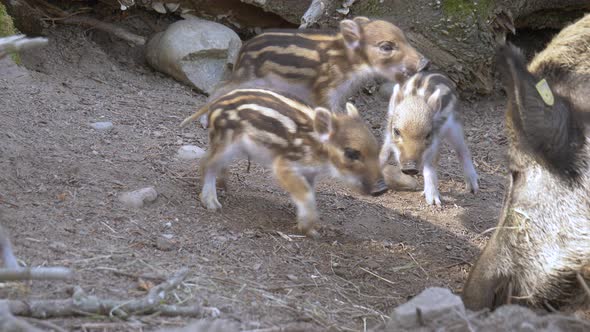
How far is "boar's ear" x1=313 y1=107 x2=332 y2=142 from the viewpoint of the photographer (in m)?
4.74

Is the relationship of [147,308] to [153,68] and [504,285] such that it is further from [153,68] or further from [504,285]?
[153,68]

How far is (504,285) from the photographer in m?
4.15

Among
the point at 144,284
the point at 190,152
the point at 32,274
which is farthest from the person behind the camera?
the point at 190,152

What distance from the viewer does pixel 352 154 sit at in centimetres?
473

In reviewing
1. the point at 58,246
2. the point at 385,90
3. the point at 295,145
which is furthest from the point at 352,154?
the point at 385,90

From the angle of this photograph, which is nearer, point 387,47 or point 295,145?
point 295,145

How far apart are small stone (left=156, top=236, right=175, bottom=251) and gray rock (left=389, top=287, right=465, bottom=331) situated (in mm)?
1263

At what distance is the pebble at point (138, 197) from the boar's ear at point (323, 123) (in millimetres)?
992

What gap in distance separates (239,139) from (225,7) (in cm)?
336

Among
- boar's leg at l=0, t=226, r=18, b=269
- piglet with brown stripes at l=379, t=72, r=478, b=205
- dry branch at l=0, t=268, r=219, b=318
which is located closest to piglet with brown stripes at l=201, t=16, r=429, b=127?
piglet with brown stripes at l=379, t=72, r=478, b=205

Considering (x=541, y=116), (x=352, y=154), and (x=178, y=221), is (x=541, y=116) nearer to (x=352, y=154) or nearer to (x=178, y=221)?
(x=352, y=154)

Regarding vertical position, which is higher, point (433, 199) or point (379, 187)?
point (379, 187)

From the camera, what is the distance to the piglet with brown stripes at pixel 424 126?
18.2ft

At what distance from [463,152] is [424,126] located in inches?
34.1
